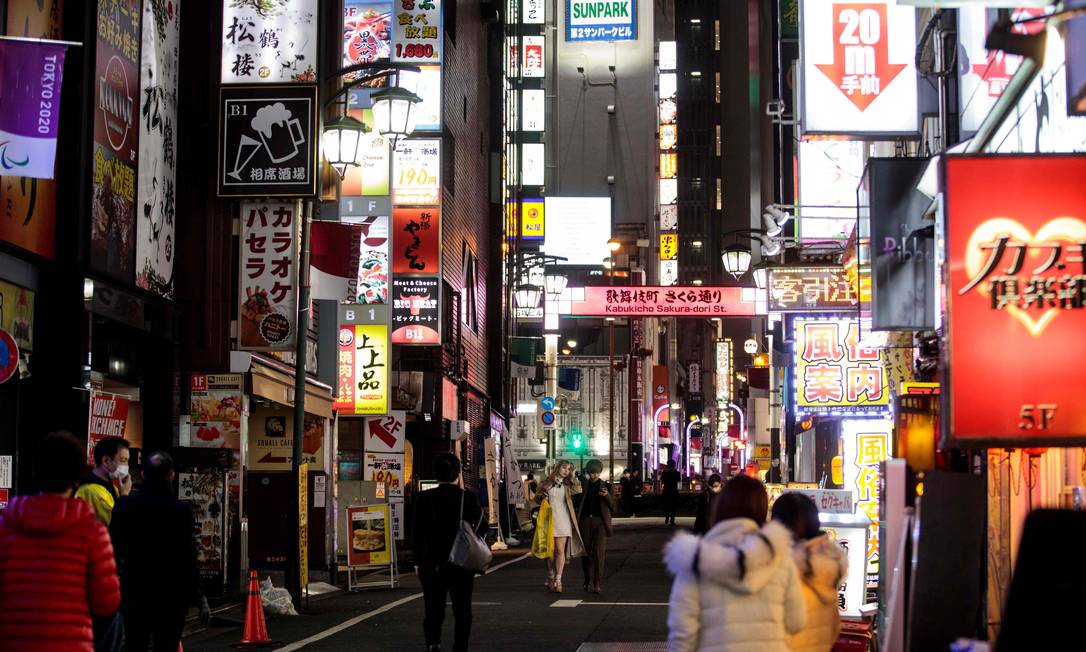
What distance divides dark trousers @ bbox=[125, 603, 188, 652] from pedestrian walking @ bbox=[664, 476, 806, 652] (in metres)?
4.43

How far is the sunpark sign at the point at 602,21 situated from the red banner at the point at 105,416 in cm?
5195

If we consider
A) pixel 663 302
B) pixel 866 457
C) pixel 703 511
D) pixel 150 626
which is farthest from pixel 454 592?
pixel 663 302

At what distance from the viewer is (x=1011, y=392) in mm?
9266

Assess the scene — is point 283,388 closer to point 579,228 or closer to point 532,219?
point 532,219

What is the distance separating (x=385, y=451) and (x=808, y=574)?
64.6 ft

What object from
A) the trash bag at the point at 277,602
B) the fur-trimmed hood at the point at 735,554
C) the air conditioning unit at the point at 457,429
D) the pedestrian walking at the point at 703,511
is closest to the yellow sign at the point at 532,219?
the air conditioning unit at the point at 457,429

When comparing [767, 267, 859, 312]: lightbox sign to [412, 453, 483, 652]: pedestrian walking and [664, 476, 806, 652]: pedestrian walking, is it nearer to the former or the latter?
[412, 453, 483, 652]: pedestrian walking

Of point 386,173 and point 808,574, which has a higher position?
point 386,173

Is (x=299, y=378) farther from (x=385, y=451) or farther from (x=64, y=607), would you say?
(x=64, y=607)

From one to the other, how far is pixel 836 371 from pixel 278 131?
10851mm

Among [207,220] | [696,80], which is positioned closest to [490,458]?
[207,220]

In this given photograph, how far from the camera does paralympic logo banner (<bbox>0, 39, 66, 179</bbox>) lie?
1095 centimetres

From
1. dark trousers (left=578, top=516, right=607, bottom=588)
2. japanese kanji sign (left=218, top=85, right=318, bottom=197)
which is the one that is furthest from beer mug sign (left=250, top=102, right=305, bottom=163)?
dark trousers (left=578, top=516, right=607, bottom=588)

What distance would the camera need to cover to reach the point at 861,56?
16.4 m
